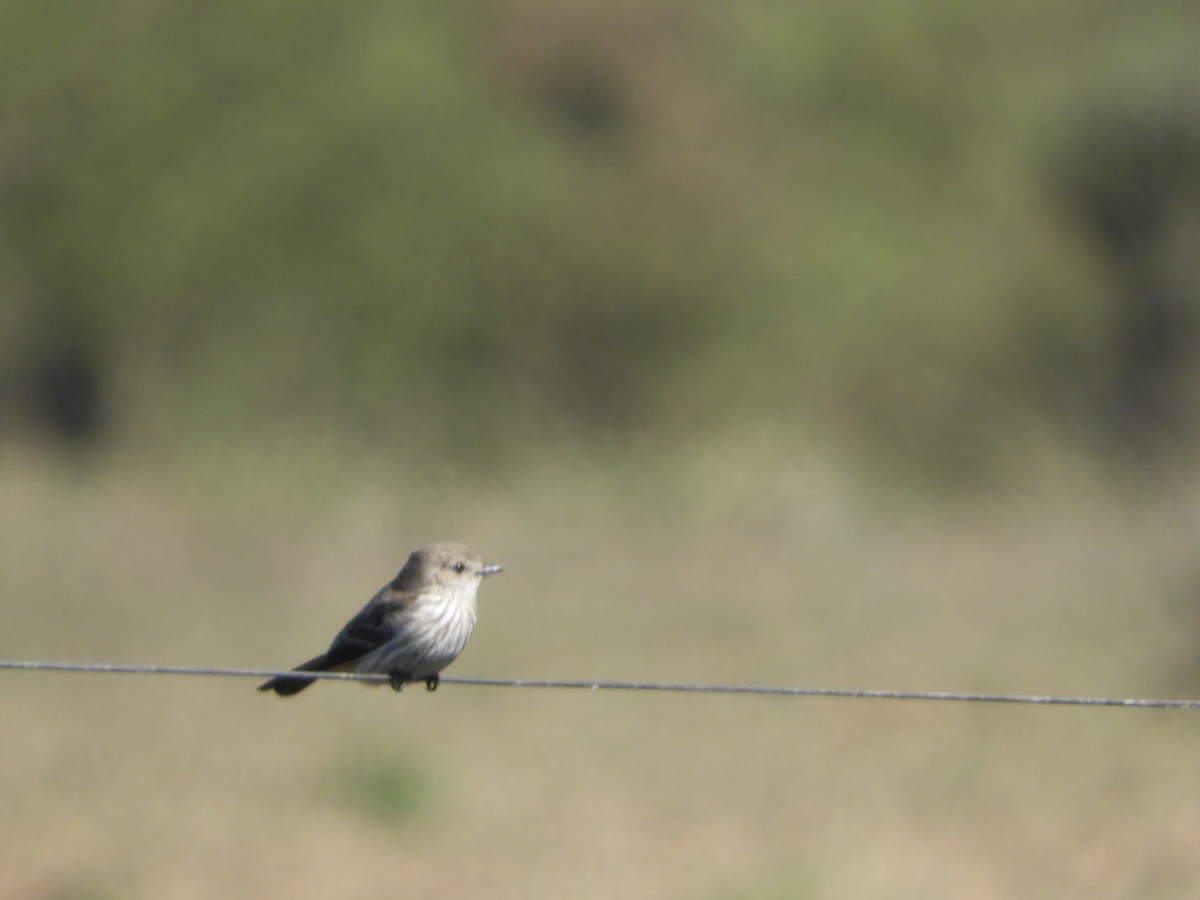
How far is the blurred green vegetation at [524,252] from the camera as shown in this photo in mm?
29469

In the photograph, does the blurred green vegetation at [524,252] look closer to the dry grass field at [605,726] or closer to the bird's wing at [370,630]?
the dry grass field at [605,726]

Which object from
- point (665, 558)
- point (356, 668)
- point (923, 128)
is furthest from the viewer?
point (923, 128)

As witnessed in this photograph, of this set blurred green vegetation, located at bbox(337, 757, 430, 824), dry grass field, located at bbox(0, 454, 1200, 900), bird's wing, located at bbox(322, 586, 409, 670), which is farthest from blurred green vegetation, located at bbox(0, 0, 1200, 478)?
bird's wing, located at bbox(322, 586, 409, 670)

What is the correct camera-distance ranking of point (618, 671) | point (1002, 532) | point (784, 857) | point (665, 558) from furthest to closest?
point (1002, 532) → point (665, 558) → point (618, 671) → point (784, 857)

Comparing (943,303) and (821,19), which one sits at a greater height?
(821,19)

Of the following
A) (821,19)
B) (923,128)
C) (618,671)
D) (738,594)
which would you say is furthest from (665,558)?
(821,19)

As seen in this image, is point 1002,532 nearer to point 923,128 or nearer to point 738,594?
point 738,594

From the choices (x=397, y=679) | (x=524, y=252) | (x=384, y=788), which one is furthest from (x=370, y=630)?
(x=524, y=252)

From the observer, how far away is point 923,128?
38.2m

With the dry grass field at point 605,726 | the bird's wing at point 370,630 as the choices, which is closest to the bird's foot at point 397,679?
the bird's wing at point 370,630

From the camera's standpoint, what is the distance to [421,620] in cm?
786

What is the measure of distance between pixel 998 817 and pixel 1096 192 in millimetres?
21209

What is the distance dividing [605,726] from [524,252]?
59.5 feet

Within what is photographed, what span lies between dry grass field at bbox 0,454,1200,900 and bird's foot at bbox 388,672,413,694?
4.94 meters
